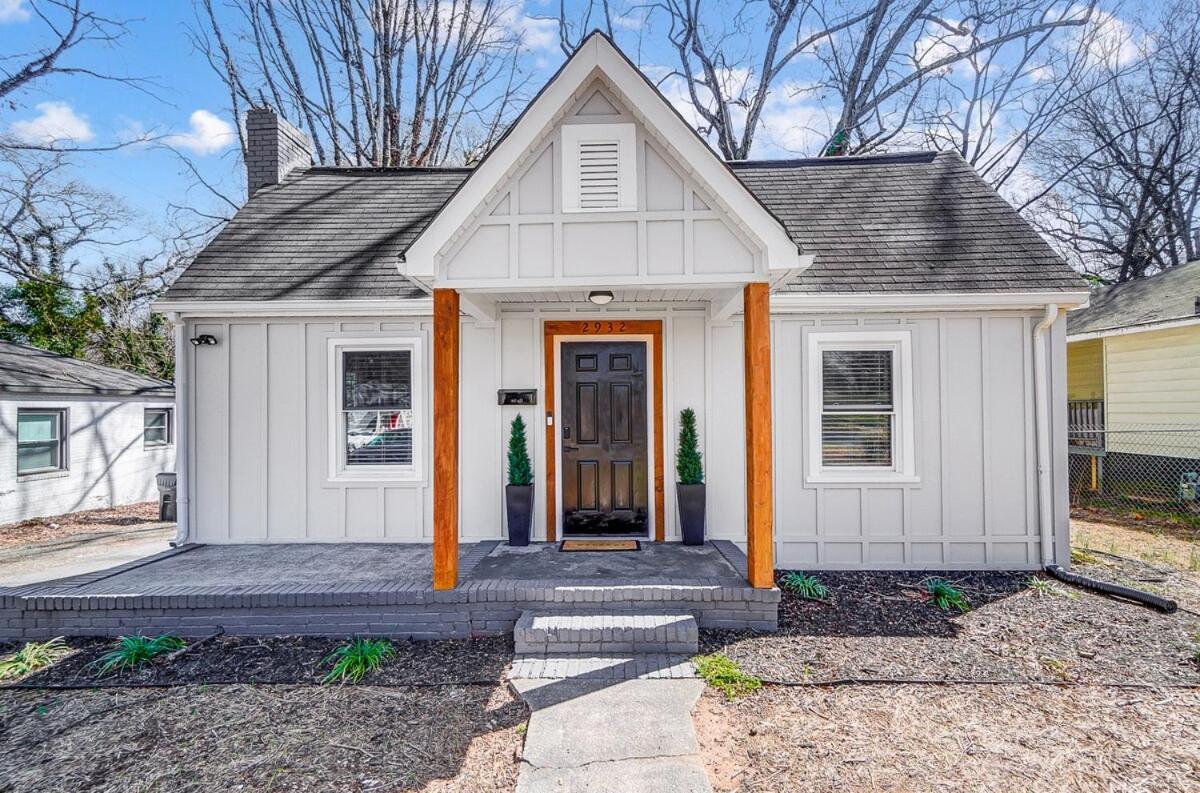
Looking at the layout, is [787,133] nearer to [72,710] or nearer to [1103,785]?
[1103,785]

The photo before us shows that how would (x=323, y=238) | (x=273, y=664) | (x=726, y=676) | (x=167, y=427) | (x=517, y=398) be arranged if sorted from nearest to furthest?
(x=726, y=676)
(x=273, y=664)
(x=517, y=398)
(x=323, y=238)
(x=167, y=427)

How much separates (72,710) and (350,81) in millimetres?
16032

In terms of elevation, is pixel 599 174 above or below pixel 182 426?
above

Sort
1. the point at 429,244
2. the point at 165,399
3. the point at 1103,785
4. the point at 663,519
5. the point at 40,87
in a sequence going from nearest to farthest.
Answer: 1. the point at 1103,785
2. the point at 429,244
3. the point at 663,519
4. the point at 40,87
5. the point at 165,399

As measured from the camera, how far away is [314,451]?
625 centimetres

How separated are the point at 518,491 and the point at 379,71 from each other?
47.1 feet

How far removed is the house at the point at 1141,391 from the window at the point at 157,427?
18396mm

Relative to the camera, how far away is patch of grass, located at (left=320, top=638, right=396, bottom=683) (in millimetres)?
3930

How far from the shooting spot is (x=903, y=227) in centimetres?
687

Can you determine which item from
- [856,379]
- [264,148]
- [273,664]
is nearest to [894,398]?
[856,379]

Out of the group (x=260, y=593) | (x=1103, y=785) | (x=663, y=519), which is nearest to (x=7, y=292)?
(x=260, y=593)

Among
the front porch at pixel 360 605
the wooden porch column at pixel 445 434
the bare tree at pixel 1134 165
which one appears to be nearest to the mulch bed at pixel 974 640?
the front porch at pixel 360 605

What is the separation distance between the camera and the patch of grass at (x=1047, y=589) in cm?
526

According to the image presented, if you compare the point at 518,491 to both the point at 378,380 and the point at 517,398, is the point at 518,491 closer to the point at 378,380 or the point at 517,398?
the point at 517,398
